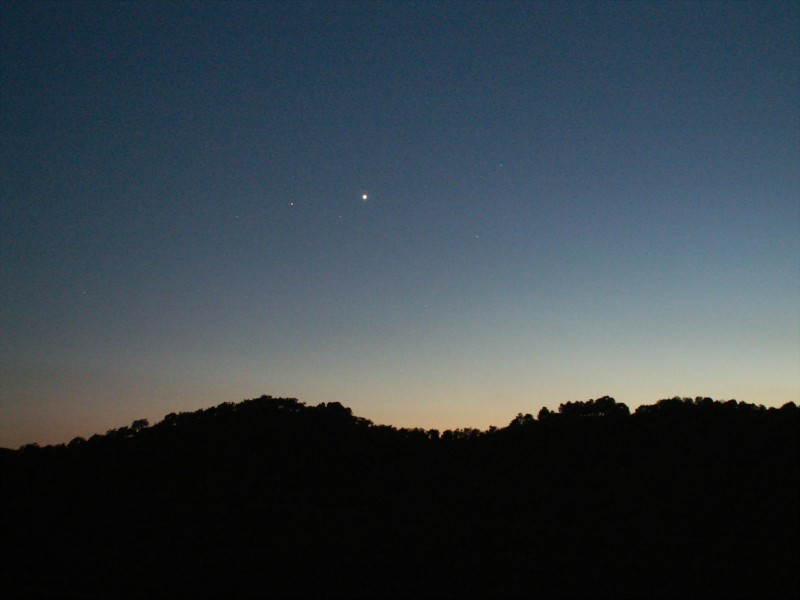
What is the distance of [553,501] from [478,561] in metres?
5.47

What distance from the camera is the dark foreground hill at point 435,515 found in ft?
50.0

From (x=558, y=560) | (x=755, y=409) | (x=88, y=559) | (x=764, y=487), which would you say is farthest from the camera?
(x=755, y=409)

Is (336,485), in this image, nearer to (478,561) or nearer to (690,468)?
(478,561)

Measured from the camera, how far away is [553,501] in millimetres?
20391

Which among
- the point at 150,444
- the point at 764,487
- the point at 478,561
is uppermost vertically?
the point at 150,444

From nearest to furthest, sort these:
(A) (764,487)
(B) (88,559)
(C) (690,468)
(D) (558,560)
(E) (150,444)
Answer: (D) (558,560) < (B) (88,559) < (A) (764,487) < (C) (690,468) < (E) (150,444)

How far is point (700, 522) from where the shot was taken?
17.2 meters

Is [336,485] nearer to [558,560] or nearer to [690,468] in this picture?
[558,560]

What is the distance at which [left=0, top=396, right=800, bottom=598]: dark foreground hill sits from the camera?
50.0ft

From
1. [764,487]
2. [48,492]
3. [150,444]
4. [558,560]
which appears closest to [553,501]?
[558,560]

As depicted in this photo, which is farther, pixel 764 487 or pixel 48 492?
pixel 48 492

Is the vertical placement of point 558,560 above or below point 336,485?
below

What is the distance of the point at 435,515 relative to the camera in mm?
19609

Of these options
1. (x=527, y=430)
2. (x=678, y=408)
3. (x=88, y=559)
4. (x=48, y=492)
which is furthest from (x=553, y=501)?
(x=48, y=492)
